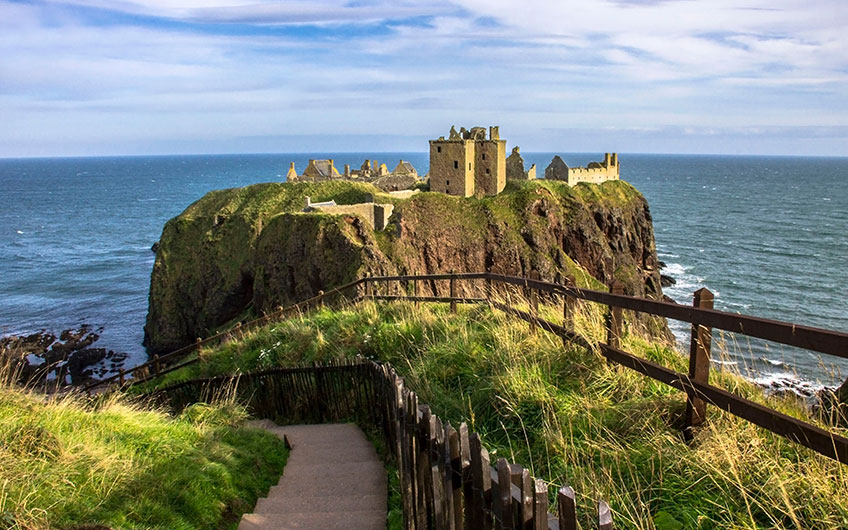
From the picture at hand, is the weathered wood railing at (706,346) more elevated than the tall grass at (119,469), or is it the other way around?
the weathered wood railing at (706,346)

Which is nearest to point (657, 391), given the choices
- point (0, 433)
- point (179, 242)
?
point (0, 433)

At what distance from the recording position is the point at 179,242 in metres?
54.8

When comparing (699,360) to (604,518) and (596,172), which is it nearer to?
(604,518)

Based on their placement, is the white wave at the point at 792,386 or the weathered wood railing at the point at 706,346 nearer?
the weathered wood railing at the point at 706,346

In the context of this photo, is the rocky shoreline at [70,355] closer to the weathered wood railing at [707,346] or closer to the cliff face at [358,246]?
the cliff face at [358,246]

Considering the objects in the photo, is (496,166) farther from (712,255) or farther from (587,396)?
(587,396)

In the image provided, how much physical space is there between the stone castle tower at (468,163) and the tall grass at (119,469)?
148ft

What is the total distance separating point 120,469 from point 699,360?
559cm

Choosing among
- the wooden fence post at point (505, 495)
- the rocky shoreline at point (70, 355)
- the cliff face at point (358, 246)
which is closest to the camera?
the wooden fence post at point (505, 495)

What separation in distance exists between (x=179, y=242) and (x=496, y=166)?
28381 millimetres

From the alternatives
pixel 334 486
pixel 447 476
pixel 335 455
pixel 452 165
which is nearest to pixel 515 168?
pixel 452 165

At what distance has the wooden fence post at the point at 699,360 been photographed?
5.15 metres

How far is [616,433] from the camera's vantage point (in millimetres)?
5664

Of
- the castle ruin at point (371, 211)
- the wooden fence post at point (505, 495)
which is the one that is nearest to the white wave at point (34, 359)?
the castle ruin at point (371, 211)
